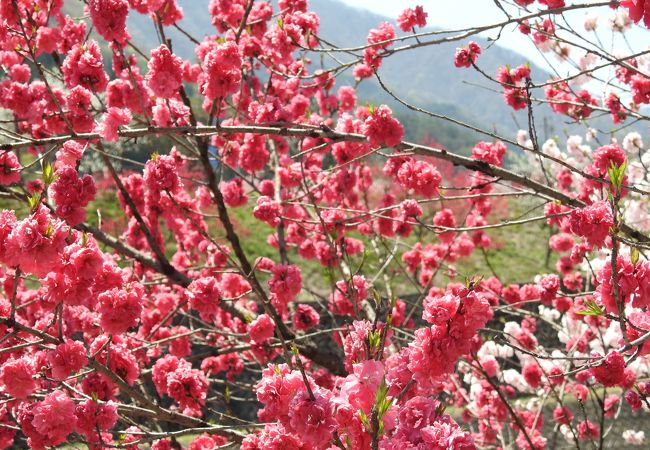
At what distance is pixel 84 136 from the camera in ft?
7.62

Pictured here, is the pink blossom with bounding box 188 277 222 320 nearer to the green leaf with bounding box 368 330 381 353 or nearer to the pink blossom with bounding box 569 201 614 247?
the green leaf with bounding box 368 330 381 353

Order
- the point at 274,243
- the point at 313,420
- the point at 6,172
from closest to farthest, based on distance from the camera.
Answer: the point at 313,420, the point at 6,172, the point at 274,243

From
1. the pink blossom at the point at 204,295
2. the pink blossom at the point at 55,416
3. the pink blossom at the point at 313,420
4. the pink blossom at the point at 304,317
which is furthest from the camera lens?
the pink blossom at the point at 304,317

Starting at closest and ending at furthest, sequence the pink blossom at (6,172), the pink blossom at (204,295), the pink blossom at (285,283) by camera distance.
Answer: the pink blossom at (6,172), the pink blossom at (204,295), the pink blossom at (285,283)

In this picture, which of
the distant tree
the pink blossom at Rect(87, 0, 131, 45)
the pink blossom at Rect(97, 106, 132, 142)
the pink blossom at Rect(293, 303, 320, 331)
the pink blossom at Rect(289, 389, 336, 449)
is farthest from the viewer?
the pink blossom at Rect(293, 303, 320, 331)

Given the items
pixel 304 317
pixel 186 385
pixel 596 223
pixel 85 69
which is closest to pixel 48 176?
pixel 85 69

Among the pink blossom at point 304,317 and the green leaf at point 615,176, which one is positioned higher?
the pink blossom at point 304,317

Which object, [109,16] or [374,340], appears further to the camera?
[109,16]

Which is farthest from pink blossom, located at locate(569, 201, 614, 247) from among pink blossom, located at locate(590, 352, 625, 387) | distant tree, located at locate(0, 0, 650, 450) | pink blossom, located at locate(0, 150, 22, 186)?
pink blossom, located at locate(0, 150, 22, 186)

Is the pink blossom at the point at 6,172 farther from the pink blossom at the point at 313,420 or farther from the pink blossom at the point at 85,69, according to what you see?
the pink blossom at the point at 313,420

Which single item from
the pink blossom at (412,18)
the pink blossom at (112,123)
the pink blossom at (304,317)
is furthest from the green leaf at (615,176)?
the pink blossom at (412,18)

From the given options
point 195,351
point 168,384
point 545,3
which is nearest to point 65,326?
point 168,384

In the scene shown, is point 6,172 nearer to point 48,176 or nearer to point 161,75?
point 161,75

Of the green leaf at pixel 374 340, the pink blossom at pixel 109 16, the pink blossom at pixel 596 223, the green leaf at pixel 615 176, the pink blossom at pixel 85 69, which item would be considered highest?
the pink blossom at pixel 85 69
